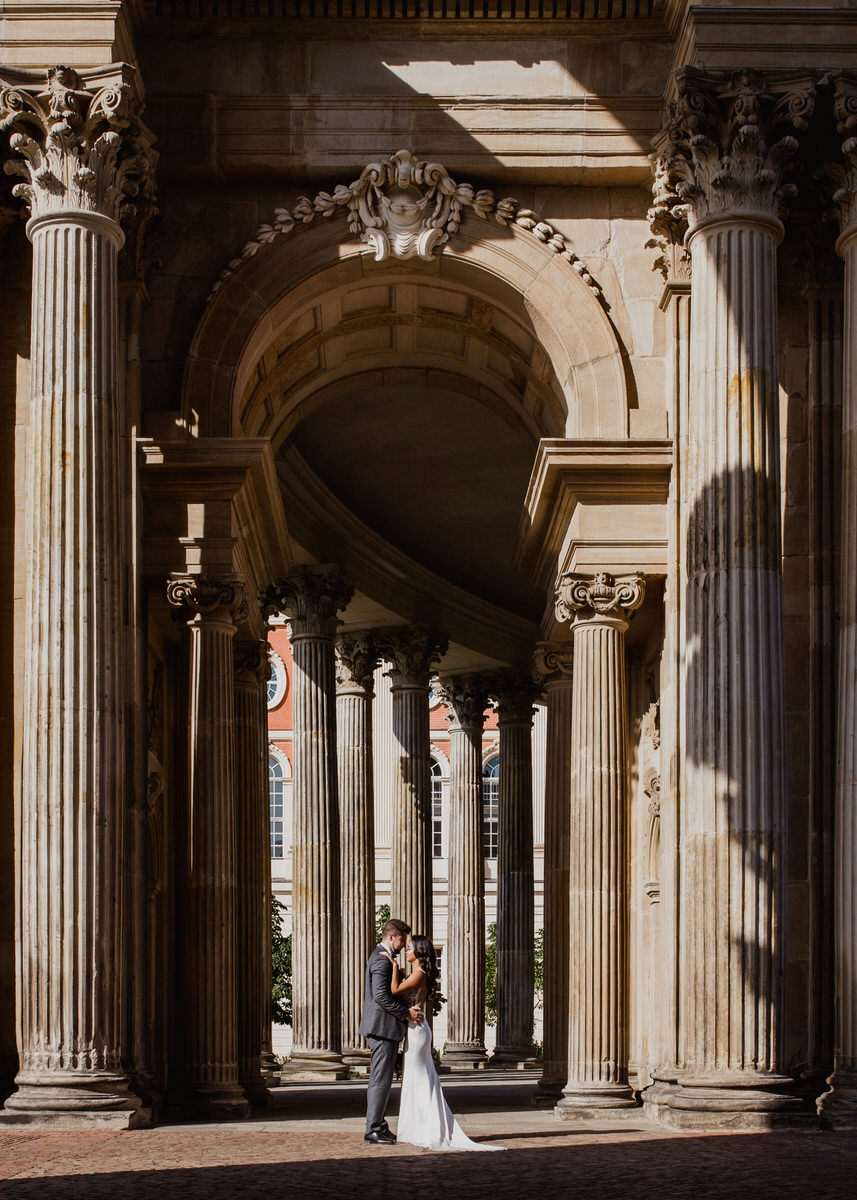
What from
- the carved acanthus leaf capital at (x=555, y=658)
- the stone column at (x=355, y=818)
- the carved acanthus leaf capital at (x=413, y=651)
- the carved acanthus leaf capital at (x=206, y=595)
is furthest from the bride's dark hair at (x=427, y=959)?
the carved acanthus leaf capital at (x=413, y=651)

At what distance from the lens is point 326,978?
45375 millimetres

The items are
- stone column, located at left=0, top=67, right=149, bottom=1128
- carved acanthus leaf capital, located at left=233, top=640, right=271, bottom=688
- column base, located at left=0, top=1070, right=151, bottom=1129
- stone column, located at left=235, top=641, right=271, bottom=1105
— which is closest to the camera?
column base, located at left=0, top=1070, right=151, bottom=1129

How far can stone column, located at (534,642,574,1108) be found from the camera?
34.9 metres

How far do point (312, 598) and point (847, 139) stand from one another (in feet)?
71.5

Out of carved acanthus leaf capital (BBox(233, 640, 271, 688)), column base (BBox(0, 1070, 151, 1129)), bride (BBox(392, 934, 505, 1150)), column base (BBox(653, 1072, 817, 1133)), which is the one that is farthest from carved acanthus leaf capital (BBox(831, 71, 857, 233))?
column base (BBox(0, 1070, 151, 1129))

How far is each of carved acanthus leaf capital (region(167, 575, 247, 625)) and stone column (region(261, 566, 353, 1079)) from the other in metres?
15.1

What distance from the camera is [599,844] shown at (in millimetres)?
30141

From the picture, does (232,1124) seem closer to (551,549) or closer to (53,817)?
(53,817)

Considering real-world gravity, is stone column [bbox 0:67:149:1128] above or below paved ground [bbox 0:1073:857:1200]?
above

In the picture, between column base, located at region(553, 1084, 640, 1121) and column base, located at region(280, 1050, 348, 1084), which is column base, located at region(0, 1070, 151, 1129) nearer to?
column base, located at region(553, 1084, 640, 1121)

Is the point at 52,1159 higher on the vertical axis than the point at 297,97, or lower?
lower

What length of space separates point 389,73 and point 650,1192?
18682 mm

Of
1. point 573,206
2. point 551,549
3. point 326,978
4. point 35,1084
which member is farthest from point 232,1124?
point 326,978

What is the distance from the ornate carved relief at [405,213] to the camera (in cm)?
3133
